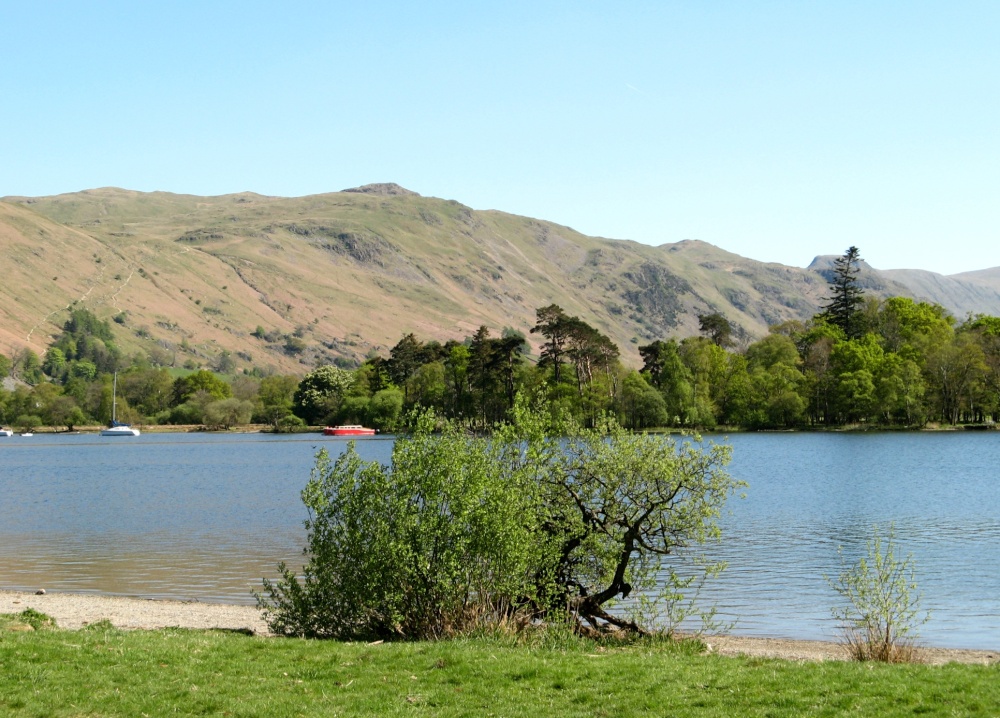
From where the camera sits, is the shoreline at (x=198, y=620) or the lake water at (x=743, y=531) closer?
the shoreline at (x=198, y=620)

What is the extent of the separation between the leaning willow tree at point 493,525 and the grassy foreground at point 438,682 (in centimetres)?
177

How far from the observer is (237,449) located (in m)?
138

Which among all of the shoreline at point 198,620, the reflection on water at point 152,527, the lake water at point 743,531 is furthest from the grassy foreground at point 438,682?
the reflection on water at point 152,527

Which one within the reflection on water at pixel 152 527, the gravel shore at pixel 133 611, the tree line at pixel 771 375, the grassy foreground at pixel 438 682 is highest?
the tree line at pixel 771 375

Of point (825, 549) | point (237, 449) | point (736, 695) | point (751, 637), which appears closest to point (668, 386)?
point (237, 449)

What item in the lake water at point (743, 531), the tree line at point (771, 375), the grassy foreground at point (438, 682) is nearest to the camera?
the grassy foreground at point (438, 682)

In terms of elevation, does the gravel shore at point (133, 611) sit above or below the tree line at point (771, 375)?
below

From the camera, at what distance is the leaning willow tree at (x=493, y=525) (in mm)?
20016

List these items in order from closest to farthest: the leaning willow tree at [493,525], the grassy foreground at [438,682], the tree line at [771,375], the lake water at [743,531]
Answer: the grassy foreground at [438,682]
the leaning willow tree at [493,525]
the lake water at [743,531]
the tree line at [771,375]

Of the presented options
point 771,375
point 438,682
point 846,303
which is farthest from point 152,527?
point 846,303

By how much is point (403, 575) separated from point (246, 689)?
17.4ft

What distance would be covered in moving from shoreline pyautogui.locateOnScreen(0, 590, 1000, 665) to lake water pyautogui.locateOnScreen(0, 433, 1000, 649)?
1638mm

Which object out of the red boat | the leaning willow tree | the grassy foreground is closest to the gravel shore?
the leaning willow tree

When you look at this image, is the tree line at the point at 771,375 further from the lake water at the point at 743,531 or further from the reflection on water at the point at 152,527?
the reflection on water at the point at 152,527
